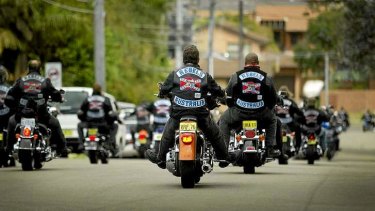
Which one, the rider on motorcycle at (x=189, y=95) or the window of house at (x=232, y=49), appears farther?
the window of house at (x=232, y=49)

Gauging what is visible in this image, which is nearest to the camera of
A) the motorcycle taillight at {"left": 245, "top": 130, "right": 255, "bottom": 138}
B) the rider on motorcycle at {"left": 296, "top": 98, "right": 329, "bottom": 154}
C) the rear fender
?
the rear fender

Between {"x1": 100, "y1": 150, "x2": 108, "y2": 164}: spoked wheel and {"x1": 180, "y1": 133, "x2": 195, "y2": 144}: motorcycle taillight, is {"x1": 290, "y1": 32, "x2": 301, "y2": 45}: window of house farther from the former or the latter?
{"x1": 180, "y1": 133, "x2": 195, "y2": 144}: motorcycle taillight

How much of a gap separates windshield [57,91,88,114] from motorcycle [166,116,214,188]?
19.1m

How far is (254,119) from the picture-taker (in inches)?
858

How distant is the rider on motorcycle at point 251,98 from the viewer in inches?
847

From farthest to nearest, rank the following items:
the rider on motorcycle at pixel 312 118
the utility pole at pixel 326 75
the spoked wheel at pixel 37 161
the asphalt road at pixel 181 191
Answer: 1. the utility pole at pixel 326 75
2. the rider on motorcycle at pixel 312 118
3. the spoked wheel at pixel 37 161
4. the asphalt road at pixel 181 191

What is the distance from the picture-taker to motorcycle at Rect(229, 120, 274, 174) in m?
21.5

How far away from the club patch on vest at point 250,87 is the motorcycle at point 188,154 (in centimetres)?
341

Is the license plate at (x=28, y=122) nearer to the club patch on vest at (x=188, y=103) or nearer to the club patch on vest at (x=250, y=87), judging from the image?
the club patch on vest at (x=250, y=87)

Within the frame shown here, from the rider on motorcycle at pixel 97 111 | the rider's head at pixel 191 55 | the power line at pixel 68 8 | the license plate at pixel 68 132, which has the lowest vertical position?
the license plate at pixel 68 132

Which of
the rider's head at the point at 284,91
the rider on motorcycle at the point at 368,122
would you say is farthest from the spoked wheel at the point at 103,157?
the rider on motorcycle at the point at 368,122

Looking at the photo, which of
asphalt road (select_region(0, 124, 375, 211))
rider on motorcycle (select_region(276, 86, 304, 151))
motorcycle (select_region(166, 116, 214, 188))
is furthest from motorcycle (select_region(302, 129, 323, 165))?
motorcycle (select_region(166, 116, 214, 188))

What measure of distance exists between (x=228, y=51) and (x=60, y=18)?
8300cm

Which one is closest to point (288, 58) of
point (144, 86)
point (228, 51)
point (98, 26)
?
point (228, 51)
